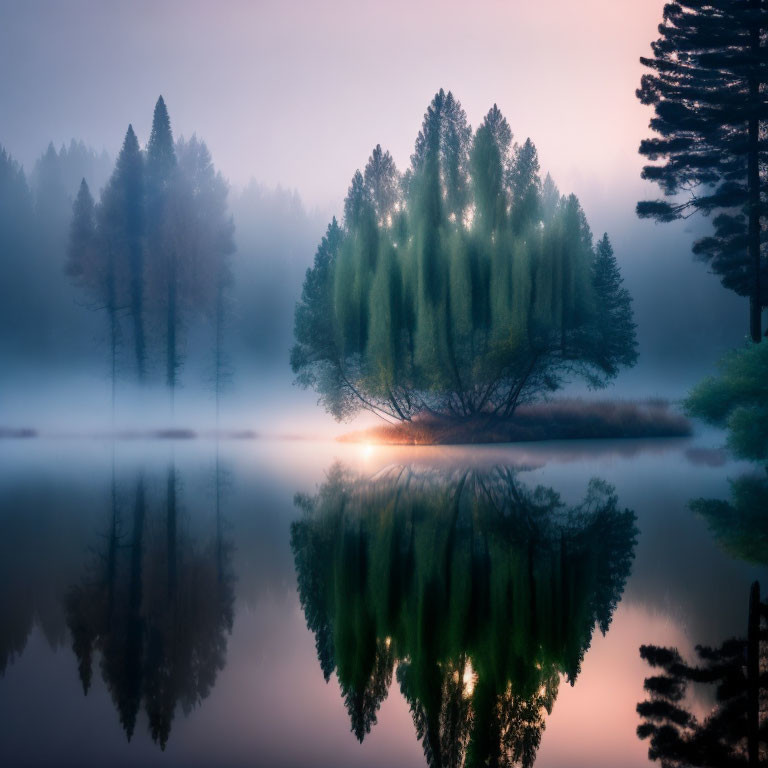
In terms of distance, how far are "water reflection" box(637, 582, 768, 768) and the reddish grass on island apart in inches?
799

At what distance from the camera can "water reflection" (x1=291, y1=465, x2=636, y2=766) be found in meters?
3.74

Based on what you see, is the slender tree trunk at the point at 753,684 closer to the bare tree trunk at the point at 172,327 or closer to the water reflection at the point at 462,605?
the water reflection at the point at 462,605

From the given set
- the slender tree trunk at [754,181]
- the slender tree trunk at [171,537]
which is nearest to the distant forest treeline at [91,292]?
the slender tree trunk at [754,181]

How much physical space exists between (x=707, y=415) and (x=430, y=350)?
28.4 feet

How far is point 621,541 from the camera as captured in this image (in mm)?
8117

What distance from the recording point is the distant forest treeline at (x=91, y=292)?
130 ft

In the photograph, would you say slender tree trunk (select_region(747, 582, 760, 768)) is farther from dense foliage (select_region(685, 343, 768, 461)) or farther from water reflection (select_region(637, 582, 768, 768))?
dense foliage (select_region(685, 343, 768, 461))

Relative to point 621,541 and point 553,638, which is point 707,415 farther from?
point 553,638

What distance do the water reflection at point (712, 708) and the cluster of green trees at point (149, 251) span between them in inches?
1305

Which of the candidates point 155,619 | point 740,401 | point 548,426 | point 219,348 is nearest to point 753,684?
point 155,619

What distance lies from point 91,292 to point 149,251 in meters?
3.33

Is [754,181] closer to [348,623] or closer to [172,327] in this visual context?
[348,623]

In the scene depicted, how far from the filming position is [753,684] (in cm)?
399

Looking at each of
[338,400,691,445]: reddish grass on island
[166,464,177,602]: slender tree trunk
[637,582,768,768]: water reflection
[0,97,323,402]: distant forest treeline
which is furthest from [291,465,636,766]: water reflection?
[0,97,323,402]: distant forest treeline
